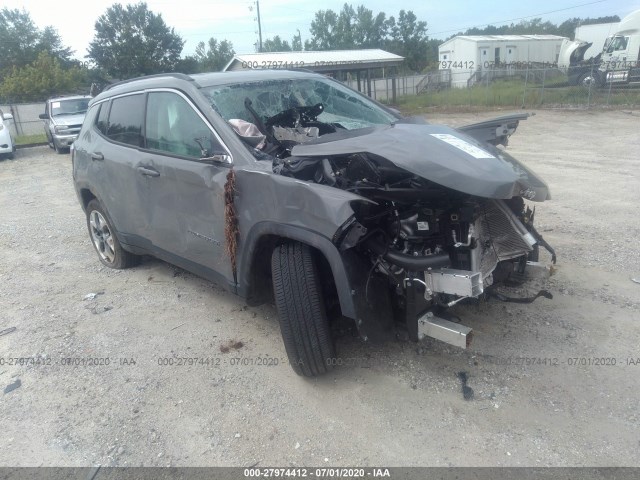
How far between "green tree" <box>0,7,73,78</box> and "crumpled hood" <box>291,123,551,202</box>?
2276 inches

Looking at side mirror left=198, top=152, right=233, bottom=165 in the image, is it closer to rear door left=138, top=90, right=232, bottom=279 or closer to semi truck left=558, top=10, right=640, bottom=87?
rear door left=138, top=90, right=232, bottom=279

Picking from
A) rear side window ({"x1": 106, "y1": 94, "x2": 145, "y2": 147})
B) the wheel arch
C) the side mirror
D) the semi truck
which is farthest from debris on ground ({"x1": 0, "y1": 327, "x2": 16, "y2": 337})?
the semi truck

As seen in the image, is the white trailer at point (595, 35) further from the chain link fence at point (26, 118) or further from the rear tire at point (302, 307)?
the rear tire at point (302, 307)

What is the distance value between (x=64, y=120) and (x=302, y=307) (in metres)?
16.8

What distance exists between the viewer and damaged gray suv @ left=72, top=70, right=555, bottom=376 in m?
2.83

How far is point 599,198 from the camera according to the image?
22.7 ft

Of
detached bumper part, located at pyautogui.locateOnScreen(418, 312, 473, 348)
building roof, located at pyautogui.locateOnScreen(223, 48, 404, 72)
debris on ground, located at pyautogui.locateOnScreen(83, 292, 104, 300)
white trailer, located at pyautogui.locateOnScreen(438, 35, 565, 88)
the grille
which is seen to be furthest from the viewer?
white trailer, located at pyautogui.locateOnScreen(438, 35, 565, 88)

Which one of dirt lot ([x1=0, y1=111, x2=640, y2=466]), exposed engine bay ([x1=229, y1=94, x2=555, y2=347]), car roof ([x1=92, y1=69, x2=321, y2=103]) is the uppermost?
car roof ([x1=92, y1=69, x2=321, y2=103])

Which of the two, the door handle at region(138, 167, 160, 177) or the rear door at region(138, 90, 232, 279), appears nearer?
the rear door at region(138, 90, 232, 279)

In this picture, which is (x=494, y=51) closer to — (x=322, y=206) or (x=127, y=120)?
(x=127, y=120)

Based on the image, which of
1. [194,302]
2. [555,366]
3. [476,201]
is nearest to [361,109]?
[476,201]

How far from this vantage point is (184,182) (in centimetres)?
379

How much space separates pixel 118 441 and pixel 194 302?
1.76m

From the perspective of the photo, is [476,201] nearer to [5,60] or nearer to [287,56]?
[287,56]
